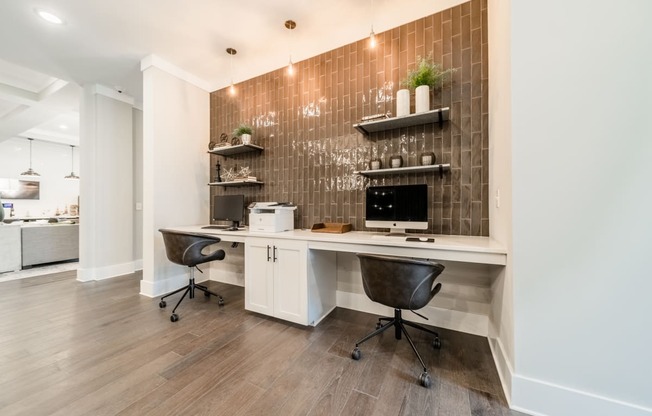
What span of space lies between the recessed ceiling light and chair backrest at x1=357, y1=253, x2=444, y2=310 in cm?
389

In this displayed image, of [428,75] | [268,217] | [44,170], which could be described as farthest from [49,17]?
[44,170]

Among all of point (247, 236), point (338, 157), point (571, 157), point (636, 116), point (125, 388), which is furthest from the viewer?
point (338, 157)

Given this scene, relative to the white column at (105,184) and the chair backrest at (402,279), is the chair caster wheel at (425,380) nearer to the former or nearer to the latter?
the chair backrest at (402,279)

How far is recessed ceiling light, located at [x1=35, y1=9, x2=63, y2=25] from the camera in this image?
8.02 feet

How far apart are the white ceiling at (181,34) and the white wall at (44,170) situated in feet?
15.9

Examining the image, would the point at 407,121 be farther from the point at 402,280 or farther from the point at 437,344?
the point at 437,344

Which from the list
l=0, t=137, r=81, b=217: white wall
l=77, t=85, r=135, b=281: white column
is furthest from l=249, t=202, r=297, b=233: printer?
l=0, t=137, r=81, b=217: white wall

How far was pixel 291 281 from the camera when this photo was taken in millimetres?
2338

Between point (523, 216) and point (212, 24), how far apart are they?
11.2 ft

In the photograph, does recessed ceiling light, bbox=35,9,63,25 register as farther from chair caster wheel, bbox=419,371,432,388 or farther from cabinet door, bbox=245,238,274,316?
chair caster wheel, bbox=419,371,432,388

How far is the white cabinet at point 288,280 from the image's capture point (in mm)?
2283

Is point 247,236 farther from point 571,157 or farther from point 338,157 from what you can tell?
point 571,157

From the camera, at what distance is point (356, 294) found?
2.71m

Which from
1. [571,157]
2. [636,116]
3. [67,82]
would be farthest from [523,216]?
[67,82]
